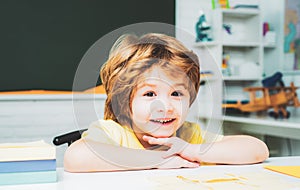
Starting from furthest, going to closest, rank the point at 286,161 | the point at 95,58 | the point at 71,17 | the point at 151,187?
the point at 71,17, the point at 286,161, the point at 95,58, the point at 151,187

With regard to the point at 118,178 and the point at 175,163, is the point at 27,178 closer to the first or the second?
the point at 118,178

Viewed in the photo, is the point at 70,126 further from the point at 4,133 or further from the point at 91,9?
the point at 91,9

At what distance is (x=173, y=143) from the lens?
998mm

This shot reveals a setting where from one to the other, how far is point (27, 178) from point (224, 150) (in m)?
0.50

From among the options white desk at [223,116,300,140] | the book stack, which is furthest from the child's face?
white desk at [223,116,300,140]

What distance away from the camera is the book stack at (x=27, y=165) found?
2.72ft

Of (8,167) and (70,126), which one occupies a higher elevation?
(8,167)

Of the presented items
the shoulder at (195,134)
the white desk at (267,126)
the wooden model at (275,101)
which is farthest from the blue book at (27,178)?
the wooden model at (275,101)

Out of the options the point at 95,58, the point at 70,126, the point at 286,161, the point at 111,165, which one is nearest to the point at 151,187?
the point at 111,165

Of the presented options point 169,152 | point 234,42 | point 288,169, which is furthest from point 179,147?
point 234,42

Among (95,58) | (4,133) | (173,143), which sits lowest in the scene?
(4,133)

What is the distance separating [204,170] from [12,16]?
2.17m

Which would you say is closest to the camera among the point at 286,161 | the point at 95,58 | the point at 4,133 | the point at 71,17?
the point at 95,58

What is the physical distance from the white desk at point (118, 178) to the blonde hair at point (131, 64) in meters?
0.14
